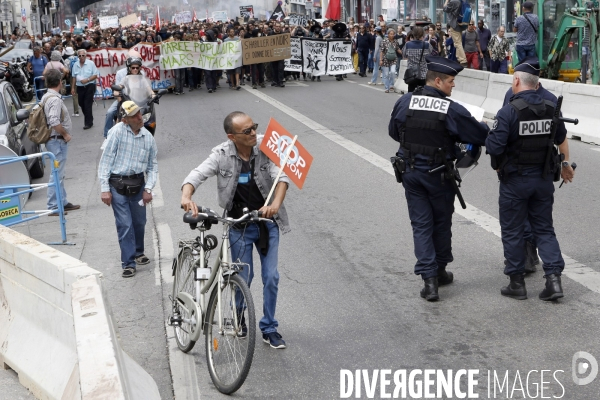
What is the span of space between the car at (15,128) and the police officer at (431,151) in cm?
772

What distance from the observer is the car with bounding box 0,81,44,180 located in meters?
13.1


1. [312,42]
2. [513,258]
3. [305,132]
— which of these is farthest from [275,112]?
[513,258]

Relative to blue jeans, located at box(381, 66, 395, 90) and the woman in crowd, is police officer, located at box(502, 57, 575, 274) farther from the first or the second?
the woman in crowd

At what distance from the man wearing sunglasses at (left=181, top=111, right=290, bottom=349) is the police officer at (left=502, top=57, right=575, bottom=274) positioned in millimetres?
2109

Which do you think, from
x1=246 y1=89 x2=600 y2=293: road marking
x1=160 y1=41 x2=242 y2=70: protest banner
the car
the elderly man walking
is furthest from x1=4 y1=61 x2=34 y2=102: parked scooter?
the elderly man walking

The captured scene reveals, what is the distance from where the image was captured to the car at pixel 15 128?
43.1 feet

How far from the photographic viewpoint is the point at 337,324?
664cm

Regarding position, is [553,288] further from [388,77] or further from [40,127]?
[388,77]

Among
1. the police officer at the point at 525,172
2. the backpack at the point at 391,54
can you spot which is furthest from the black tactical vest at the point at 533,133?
the backpack at the point at 391,54

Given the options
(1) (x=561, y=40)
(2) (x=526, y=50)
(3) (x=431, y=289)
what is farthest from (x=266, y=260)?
(2) (x=526, y=50)

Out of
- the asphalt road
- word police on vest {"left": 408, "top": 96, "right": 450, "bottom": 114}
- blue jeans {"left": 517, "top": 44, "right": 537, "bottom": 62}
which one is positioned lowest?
the asphalt road

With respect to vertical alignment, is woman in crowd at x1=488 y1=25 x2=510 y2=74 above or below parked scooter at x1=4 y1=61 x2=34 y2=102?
above

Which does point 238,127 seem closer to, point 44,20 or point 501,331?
point 501,331

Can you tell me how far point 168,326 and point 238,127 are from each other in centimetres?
177
